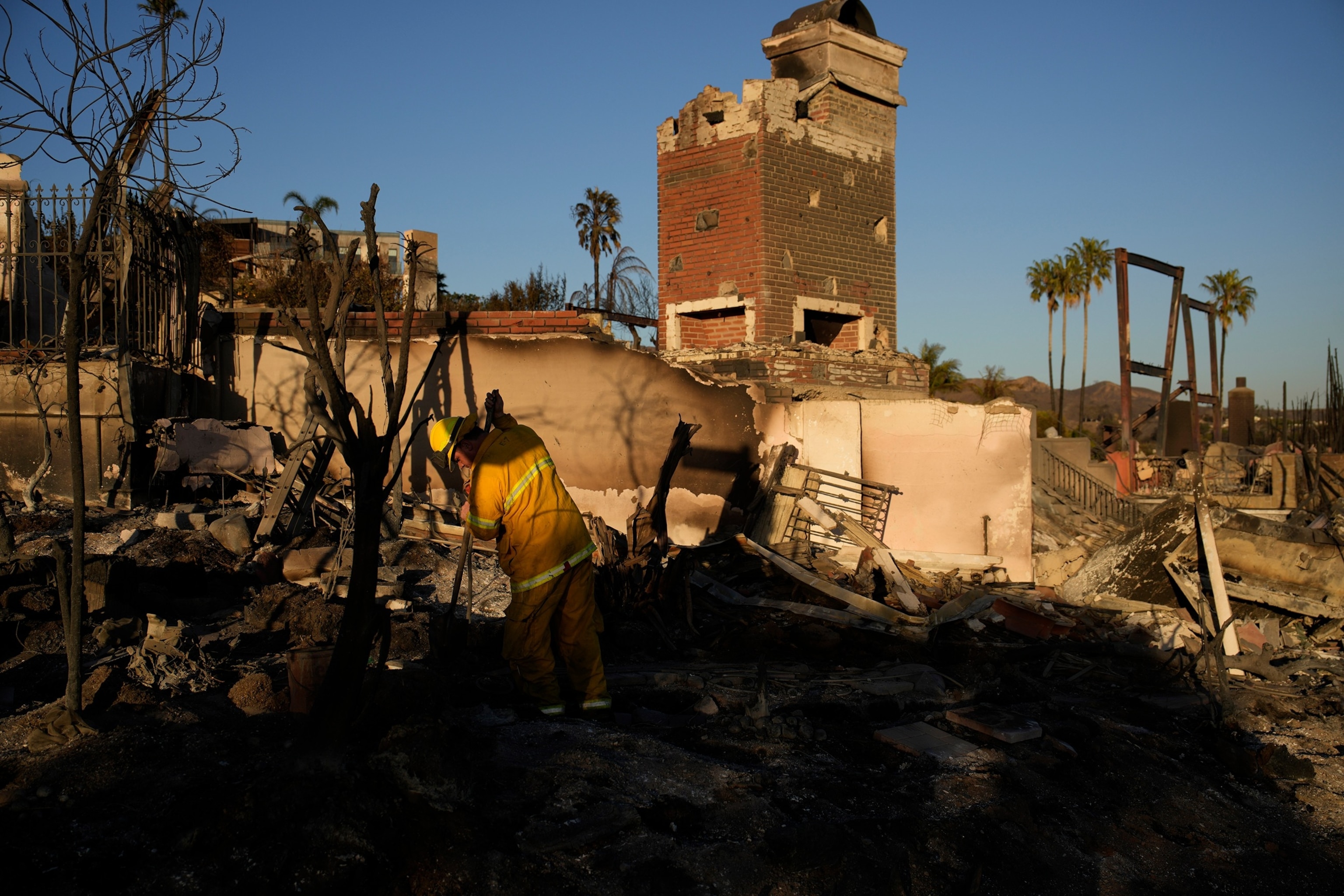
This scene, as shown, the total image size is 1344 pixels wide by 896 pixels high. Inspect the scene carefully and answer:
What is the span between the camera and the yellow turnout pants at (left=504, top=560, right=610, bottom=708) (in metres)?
→ 4.62

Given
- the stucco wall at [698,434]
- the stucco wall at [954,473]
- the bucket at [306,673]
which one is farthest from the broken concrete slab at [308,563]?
the stucco wall at [954,473]

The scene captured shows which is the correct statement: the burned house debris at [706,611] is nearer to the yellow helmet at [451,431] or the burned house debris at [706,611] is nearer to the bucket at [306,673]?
the bucket at [306,673]

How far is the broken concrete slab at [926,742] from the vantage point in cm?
429

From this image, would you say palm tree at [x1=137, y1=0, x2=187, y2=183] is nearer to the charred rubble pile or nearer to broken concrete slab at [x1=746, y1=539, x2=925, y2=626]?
the charred rubble pile

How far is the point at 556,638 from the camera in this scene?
487 centimetres

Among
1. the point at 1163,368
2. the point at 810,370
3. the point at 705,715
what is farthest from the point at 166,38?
the point at 1163,368

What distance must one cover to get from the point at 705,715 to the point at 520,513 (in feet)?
5.00

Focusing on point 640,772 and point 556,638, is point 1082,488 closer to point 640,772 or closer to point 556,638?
point 556,638

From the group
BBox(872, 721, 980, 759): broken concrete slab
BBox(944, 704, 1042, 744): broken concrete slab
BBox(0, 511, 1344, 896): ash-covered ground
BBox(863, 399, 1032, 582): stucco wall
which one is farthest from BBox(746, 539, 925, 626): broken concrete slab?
BBox(872, 721, 980, 759): broken concrete slab

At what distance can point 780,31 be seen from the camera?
1191 centimetres

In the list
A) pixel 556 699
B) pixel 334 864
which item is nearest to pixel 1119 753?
pixel 556 699

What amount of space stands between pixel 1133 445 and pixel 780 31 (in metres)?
8.88

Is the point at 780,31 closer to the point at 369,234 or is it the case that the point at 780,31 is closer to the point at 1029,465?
the point at 1029,465

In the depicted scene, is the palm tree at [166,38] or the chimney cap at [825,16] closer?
the palm tree at [166,38]
